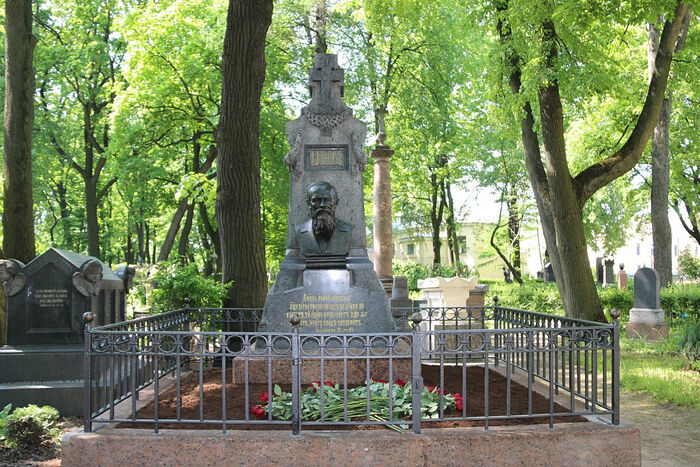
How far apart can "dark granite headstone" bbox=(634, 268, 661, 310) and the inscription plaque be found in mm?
10566

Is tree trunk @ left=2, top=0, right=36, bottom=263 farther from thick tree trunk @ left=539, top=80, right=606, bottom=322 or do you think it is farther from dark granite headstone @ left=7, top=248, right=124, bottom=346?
thick tree trunk @ left=539, top=80, right=606, bottom=322

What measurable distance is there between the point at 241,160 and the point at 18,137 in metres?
4.18

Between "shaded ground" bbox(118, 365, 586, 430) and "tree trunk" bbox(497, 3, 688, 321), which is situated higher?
"tree trunk" bbox(497, 3, 688, 321)

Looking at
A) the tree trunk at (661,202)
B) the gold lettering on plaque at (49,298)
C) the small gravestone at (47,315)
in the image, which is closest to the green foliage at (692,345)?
the tree trunk at (661,202)

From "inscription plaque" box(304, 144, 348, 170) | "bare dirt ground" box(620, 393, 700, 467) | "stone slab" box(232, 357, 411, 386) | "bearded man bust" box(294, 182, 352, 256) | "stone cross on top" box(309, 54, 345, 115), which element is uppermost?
"stone cross on top" box(309, 54, 345, 115)

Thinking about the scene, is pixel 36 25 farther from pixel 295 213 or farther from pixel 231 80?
pixel 295 213

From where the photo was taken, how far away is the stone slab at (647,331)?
14984 millimetres

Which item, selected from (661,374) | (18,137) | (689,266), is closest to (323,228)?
(661,374)

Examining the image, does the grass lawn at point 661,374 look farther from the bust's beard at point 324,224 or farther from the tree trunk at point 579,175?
the bust's beard at point 324,224

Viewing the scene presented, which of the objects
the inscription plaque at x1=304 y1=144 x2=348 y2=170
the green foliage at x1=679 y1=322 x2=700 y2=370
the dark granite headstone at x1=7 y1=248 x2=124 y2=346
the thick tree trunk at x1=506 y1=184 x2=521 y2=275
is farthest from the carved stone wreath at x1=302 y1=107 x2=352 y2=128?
the thick tree trunk at x1=506 y1=184 x2=521 y2=275

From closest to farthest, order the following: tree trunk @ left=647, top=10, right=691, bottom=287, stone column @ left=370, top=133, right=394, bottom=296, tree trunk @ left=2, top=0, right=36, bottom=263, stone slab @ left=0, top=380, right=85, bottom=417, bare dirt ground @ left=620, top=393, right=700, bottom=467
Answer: bare dirt ground @ left=620, top=393, right=700, bottom=467
stone slab @ left=0, top=380, right=85, bottom=417
tree trunk @ left=2, top=0, right=36, bottom=263
tree trunk @ left=647, top=10, right=691, bottom=287
stone column @ left=370, top=133, right=394, bottom=296

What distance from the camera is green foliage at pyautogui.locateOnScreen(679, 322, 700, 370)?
10.9 m

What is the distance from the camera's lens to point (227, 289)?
1106 cm

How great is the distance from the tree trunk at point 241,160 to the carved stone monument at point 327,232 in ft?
11.5
